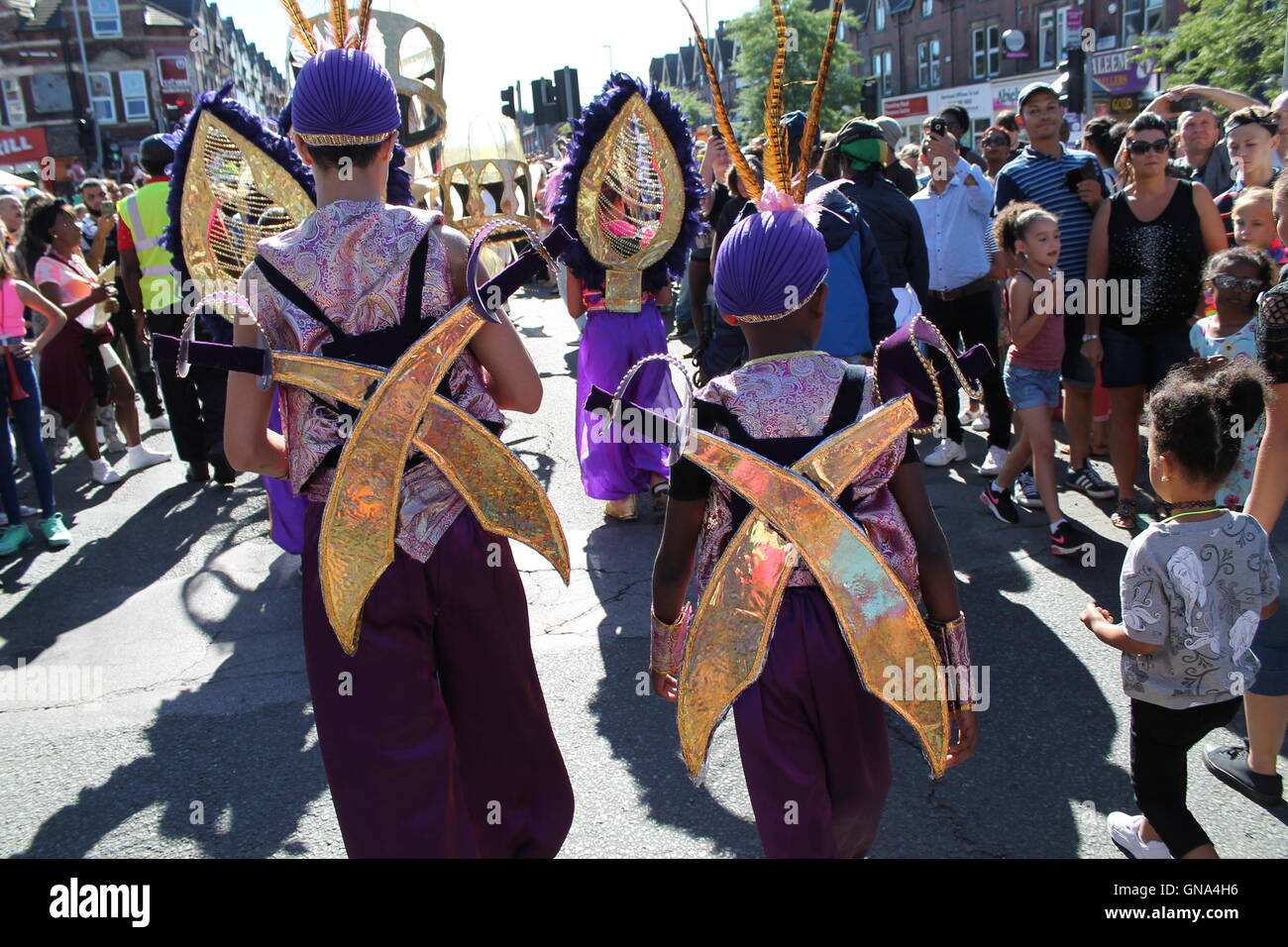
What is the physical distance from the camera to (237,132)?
123 inches

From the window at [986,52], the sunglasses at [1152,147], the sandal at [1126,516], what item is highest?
the window at [986,52]

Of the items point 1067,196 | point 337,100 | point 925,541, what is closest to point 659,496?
point 1067,196

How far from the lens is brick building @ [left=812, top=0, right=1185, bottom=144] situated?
31.4m

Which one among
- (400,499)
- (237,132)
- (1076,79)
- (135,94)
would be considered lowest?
(400,499)

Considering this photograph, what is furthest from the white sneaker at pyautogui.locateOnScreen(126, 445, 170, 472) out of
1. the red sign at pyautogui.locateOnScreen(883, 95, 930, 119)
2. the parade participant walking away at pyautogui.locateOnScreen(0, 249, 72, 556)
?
the red sign at pyautogui.locateOnScreen(883, 95, 930, 119)

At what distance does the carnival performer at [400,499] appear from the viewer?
7.10ft

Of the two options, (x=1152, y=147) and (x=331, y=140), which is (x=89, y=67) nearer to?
(x=1152, y=147)

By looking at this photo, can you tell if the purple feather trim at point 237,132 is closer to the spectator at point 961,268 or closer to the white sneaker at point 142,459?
the spectator at point 961,268

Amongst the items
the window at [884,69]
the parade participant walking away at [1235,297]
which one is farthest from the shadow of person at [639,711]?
the window at [884,69]

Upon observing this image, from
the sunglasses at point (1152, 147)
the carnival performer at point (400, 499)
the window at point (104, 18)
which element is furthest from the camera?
the window at point (104, 18)

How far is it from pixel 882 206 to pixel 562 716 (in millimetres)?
3255

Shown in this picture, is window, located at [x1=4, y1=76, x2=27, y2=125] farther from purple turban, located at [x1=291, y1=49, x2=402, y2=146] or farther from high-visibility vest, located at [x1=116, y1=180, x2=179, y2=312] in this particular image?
purple turban, located at [x1=291, y1=49, x2=402, y2=146]

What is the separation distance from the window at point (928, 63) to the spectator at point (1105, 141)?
37.2 metres

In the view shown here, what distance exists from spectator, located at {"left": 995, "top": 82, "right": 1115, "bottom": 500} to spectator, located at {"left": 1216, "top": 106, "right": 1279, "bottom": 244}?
748 millimetres
